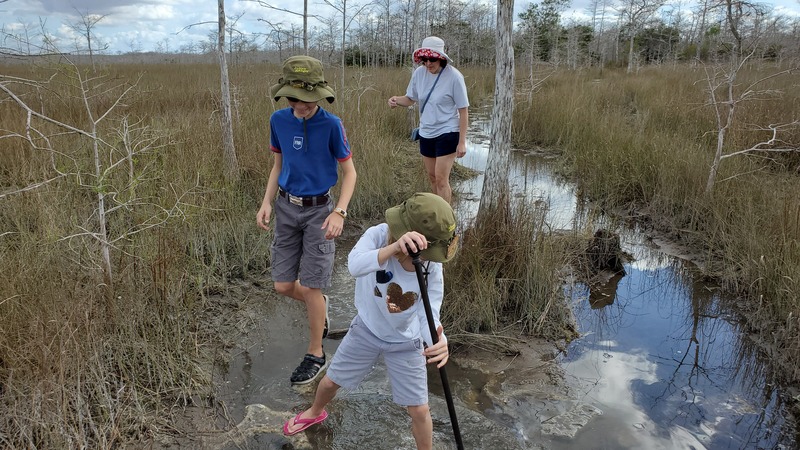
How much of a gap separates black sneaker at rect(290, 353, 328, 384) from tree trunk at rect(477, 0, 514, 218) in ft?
5.72

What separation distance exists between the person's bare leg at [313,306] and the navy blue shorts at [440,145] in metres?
2.23

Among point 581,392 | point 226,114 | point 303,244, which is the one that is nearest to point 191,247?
point 303,244

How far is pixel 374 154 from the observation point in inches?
246

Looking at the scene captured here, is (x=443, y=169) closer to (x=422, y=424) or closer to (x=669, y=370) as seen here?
(x=669, y=370)

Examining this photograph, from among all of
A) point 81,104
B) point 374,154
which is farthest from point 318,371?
point 81,104

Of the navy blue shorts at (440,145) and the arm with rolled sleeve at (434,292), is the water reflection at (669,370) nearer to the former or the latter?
the arm with rolled sleeve at (434,292)

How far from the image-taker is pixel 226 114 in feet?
17.1

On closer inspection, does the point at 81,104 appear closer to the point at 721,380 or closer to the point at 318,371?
the point at 318,371

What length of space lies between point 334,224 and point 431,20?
17.8 metres

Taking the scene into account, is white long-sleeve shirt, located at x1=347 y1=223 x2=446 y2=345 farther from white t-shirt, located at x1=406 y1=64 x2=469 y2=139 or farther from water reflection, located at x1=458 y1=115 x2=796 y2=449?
white t-shirt, located at x1=406 y1=64 x2=469 y2=139

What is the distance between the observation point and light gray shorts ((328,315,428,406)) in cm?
217

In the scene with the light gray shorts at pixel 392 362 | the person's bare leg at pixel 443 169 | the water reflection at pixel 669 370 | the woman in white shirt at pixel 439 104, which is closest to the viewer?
the light gray shorts at pixel 392 362

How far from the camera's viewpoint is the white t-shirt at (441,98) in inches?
179

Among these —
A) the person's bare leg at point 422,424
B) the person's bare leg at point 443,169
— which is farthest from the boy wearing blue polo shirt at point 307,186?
the person's bare leg at point 443,169
